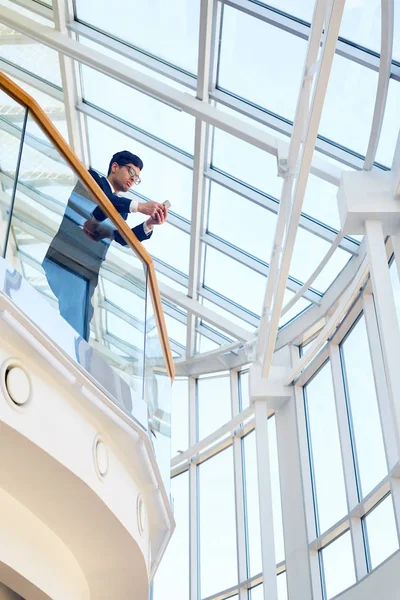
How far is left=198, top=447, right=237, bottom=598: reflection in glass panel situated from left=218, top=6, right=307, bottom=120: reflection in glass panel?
6032 millimetres

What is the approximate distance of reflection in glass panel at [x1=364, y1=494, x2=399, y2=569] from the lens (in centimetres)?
812

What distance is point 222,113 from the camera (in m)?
8.38

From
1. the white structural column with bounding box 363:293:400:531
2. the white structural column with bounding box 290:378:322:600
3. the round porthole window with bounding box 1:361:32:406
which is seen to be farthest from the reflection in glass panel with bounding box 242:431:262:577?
the round porthole window with bounding box 1:361:32:406

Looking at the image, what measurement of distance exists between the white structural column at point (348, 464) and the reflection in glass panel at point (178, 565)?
339 cm

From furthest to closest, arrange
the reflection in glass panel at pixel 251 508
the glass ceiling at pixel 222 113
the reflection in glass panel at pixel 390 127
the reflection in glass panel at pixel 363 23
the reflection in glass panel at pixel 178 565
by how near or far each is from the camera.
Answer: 1. the reflection in glass panel at pixel 178 565
2. the reflection in glass panel at pixel 251 508
3. the glass ceiling at pixel 222 113
4. the reflection in glass panel at pixel 390 127
5. the reflection in glass panel at pixel 363 23

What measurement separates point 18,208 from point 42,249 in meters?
0.30

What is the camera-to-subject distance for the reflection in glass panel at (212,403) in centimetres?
1298

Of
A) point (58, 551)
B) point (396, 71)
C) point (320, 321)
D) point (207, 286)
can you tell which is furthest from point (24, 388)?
point (207, 286)

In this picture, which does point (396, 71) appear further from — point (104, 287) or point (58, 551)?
point (58, 551)

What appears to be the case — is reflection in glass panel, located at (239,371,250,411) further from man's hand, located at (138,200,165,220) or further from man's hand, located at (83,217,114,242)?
man's hand, located at (83,217,114,242)

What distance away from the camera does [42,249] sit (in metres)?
3.73

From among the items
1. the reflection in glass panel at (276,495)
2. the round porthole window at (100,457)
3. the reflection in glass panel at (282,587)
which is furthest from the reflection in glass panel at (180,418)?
the round porthole window at (100,457)

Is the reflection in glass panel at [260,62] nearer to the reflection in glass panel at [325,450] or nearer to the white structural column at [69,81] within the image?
the white structural column at [69,81]

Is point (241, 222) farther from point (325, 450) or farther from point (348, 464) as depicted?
point (348, 464)
